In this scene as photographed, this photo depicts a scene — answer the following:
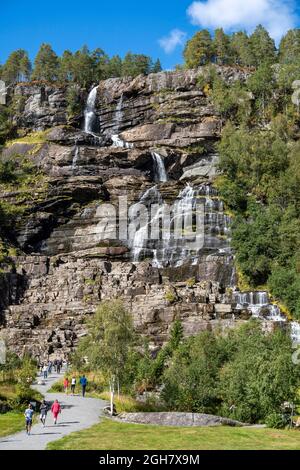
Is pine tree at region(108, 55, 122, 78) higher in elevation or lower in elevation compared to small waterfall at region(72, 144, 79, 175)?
higher

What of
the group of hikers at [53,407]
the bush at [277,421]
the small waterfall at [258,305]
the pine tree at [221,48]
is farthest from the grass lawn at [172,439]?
the pine tree at [221,48]

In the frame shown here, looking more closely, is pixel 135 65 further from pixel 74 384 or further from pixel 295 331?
pixel 74 384

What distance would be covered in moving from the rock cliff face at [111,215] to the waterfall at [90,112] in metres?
0.44

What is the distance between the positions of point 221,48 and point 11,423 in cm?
11339

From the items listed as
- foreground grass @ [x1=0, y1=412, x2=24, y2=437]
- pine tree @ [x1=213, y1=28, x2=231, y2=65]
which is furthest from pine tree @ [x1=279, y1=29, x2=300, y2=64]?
foreground grass @ [x1=0, y1=412, x2=24, y2=437]

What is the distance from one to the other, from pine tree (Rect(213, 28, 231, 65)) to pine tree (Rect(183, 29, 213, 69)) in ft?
4.79

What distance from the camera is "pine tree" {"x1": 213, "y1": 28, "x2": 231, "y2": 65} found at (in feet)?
414

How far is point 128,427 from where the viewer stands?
2978cm

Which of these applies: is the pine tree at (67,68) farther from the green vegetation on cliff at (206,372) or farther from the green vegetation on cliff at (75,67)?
the green vegetation on cliff at (206,372)

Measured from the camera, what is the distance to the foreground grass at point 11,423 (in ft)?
89.4

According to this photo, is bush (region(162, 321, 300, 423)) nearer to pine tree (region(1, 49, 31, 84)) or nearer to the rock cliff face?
the rock cliff face

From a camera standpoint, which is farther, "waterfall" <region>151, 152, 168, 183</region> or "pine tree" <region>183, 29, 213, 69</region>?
"pine tree" <region>183, 29, 213, 69</region>

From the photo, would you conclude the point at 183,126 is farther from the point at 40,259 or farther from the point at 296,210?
the point at 40,259

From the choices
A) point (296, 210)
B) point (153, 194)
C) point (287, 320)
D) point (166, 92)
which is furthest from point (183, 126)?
point (287, 320)
